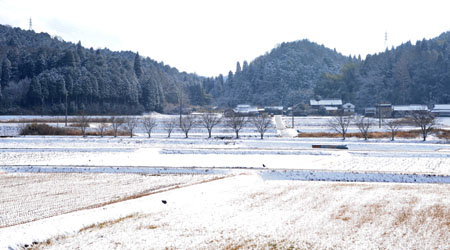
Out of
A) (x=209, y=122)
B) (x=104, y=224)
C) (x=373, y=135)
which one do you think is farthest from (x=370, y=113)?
(x=104, y=224)

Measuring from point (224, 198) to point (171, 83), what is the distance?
361 feet

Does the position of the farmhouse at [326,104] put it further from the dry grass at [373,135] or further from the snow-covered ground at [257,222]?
the snow-covered ground at [257,222]

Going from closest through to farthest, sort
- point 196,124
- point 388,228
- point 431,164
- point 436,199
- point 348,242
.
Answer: point 348,242 < point 388,228 < point 436,199 < point 431,164 < point 196,124

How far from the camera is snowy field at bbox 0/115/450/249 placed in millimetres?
10773

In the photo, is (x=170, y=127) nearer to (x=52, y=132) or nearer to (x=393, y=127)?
(x=52, y=132)

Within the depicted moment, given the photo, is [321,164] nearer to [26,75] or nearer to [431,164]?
[431,164]

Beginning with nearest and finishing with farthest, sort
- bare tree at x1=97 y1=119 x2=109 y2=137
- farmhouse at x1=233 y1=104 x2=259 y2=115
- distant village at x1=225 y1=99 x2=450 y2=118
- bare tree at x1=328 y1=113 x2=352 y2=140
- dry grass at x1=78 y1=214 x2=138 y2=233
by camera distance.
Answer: dry grass at x1=78 y1=214 x2=138 y2=233 → bare tree at x1=328 y1=113 x2=352 y2=140 → bare tree at x1=97 y1=119 x2=109 y2=137 → distant village at x1=225 y1=99 x2=450 y2=118 → farmhouse at x1=233 y1=104 x2=259 y2=115

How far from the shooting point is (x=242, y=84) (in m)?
146

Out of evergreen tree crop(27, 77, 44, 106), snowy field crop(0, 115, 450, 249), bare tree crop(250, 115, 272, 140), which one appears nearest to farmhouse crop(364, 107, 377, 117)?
bare tree crop(250, 115, 272, 140)

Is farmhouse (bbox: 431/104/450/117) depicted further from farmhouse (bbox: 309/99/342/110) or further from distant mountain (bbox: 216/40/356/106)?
distant mountain (bbox: 216/40/356/106)

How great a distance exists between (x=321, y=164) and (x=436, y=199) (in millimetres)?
9764

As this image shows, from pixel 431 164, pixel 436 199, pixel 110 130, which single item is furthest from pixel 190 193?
pixel 110 130

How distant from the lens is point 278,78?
465 feet

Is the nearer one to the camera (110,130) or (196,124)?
(110,130)
